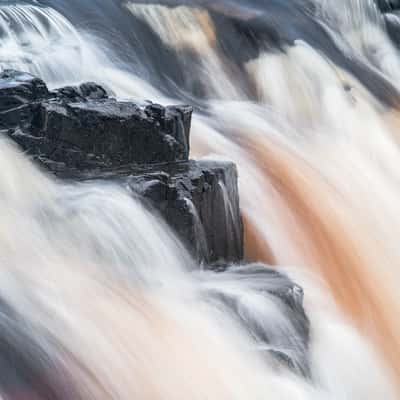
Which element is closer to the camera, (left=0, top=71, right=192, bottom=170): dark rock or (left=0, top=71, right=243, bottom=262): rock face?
(left=0, top=71, right=243, bottom=262): rock face

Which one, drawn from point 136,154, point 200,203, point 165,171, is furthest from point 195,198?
point 136,154

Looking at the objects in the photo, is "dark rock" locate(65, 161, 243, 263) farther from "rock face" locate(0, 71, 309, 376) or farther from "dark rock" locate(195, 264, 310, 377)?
"dark rock" locate(195, 264, 310, 377)

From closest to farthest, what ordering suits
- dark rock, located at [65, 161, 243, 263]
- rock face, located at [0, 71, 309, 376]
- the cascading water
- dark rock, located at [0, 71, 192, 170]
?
1. the cascading water
2. rock face, located at [0, 71, 309, 376]
3. dark rock, located at [65, 161, 243, 263]
4. dark rock, located at [0, 71, 192, 170]

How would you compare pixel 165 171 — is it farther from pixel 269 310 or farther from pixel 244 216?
pixel 269 310

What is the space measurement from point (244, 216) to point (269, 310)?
103 cm

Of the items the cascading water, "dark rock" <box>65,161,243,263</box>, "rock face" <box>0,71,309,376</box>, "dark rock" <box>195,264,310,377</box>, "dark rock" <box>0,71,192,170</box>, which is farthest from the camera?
"dark rock" <box>0,71,192,170</box>

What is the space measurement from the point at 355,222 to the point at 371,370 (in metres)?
1.51

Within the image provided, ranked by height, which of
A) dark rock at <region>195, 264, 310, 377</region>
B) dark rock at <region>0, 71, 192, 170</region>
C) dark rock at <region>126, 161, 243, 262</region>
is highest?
dark rock at <region>0, 71, 192, 170</region>

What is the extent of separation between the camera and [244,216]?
445 centimetres

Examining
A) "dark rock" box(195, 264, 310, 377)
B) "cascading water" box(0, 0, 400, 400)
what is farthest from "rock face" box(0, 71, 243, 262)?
"dark rock" box(195, 264, 310, 377)

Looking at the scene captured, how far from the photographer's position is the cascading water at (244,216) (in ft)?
9.84

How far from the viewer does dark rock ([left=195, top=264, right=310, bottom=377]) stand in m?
3.36

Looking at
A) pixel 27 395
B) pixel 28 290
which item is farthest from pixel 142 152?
pixel 27 395

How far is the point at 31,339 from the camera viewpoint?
2.79 m
